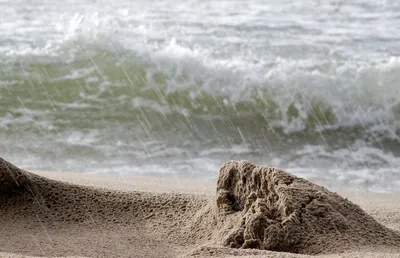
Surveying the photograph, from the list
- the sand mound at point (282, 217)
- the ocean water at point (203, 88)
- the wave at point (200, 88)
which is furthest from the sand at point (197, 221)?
the wave at point (200, 88)

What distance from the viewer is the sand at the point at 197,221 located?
190 cm

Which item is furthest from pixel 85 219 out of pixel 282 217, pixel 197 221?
pixel 282 217

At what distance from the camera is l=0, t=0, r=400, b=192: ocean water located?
198 inches

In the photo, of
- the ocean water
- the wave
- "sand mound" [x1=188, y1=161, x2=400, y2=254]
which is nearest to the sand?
"sand mound" [x1=188, y1=161, x2=400, y2=254]

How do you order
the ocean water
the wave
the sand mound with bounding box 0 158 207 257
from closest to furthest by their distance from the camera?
1. the sand mound with bounding box 0 158 207 257
2. the ocean water
3. the wave

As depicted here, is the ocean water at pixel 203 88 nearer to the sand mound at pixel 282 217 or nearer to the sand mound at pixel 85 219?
the sand mound at pixel 85 219

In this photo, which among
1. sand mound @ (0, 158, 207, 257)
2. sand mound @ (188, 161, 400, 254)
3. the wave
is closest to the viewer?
sand mound @ (188, 161, 400, 254)

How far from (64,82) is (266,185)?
5.06m

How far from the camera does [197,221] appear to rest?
2.25 meters

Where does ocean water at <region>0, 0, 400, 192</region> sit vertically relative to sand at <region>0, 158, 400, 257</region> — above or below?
above

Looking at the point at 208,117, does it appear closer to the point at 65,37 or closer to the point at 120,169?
the point at 120,169

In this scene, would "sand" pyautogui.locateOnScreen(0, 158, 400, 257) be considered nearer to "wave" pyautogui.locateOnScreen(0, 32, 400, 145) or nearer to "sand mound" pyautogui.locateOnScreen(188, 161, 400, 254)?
"sand mound" pyautogui.locateOnScreen(188, 161, 400, 254)

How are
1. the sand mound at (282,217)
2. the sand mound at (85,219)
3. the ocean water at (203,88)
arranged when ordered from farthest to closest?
the ocean water at (203,88) → the sand mound at (85,219) → the sand mound at (282,217)

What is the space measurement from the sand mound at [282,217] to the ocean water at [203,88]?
2301 mm
